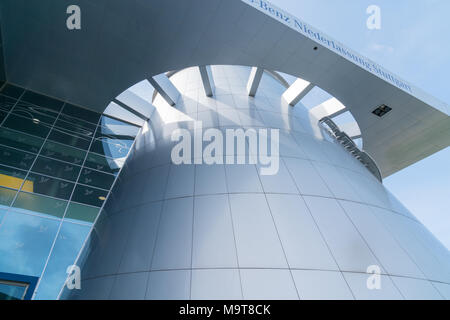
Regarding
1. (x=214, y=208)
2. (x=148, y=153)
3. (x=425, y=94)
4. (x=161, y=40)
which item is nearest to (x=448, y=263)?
(x=214, y=208)

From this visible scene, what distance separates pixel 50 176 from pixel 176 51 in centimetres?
897

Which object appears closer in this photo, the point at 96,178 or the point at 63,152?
the point at 96,178

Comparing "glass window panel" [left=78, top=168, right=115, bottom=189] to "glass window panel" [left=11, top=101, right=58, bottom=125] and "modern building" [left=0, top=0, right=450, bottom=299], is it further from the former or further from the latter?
"glass window panel" [left=11, top=101, right=58, bottom=125]

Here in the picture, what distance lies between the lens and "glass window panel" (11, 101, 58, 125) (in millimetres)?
13805

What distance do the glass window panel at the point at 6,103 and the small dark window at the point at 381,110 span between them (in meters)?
20.7

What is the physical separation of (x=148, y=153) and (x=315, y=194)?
8.13 meters

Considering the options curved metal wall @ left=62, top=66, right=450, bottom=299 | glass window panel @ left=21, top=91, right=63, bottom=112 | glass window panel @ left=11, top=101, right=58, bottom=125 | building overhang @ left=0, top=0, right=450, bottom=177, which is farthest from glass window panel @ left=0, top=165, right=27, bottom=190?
building overhang @ left=0, top=0, right=450, bottom=177

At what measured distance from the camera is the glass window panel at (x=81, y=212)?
12.0 meters

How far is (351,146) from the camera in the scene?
15156mm

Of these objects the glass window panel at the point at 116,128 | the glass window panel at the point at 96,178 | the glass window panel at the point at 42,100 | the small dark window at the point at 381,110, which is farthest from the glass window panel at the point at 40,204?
the small dark window at the point at 381,110

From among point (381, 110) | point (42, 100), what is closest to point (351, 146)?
point (381, 110)

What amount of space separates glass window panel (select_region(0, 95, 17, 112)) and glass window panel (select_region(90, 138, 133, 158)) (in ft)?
14.6

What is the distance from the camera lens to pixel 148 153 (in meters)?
12.6

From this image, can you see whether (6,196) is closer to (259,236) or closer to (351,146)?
(259,236)
